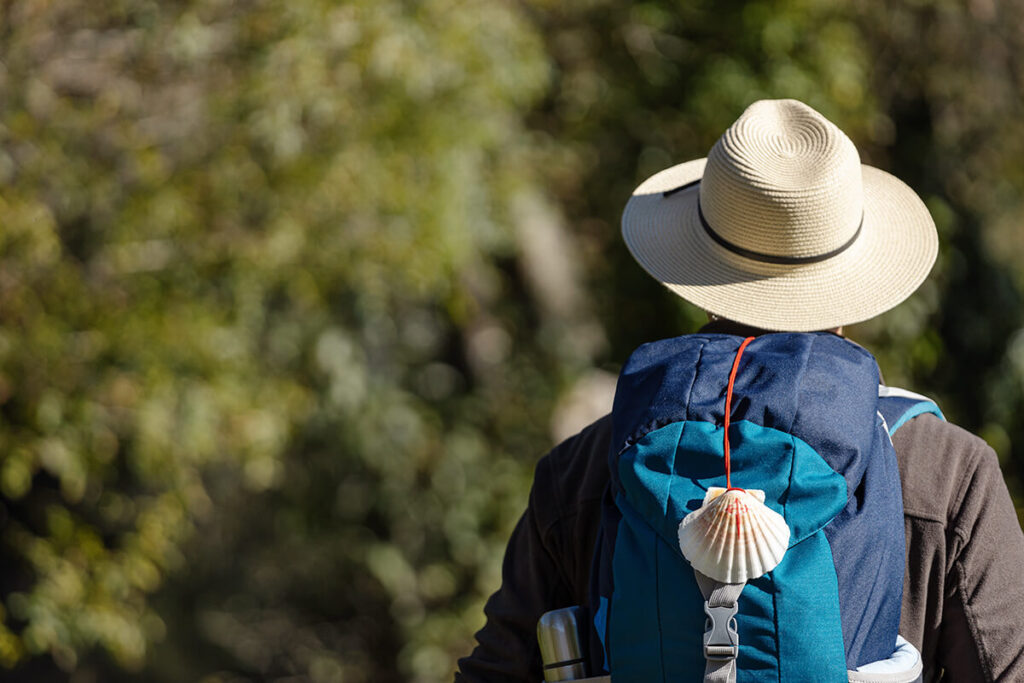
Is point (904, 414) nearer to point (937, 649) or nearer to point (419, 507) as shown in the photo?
point (937, 649)

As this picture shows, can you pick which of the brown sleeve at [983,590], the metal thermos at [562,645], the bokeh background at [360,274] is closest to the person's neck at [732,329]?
the brown sleeve at [983,590]

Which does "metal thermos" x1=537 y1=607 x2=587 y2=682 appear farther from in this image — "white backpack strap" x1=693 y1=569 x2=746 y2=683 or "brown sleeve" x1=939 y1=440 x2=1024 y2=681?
"brown sleeve" x1=939 y1=440 x2=1024 y2=681

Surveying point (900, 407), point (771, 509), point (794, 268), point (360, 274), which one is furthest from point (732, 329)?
point (360, 274)

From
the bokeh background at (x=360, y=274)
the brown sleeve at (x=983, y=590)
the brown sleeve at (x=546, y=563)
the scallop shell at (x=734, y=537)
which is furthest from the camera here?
the bokeh background at (x=360, y=274)

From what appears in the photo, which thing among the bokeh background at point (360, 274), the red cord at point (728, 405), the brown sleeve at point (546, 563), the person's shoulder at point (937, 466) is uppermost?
the red cord at point (728, 405)

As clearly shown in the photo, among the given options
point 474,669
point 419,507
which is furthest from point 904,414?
point 419,507

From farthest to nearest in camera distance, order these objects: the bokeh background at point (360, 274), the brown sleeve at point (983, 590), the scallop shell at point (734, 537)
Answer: the bokeh background at point (360, 274) → the brown sleeve at point (983, 590) → the scallop shell at point (734, 537)

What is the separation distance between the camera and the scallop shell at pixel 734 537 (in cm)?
101

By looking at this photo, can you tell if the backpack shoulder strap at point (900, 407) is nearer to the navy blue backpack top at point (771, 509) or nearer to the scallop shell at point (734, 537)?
the navy blue backpack top at point (771, 509)

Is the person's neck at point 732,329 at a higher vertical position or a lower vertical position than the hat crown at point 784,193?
lower

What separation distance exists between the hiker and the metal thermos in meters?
0.03

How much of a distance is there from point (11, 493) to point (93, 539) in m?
0.25

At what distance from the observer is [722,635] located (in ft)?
3.39

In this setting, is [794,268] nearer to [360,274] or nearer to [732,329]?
[732,329]
